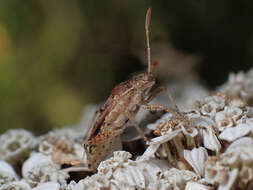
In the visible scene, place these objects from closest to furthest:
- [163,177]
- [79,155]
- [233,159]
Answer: [233,159] → [163,177] → [79,155]

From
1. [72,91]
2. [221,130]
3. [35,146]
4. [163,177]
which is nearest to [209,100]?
[221,130]

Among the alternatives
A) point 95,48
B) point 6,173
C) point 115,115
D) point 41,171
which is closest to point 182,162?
point 115,115

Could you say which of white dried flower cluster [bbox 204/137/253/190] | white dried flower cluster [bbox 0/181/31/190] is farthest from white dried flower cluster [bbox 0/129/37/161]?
white dried flower cluster [bbox 204/137/253/190]

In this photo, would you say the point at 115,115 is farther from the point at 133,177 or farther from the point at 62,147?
the point at 133,177

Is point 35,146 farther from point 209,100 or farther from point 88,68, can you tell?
point 88,68

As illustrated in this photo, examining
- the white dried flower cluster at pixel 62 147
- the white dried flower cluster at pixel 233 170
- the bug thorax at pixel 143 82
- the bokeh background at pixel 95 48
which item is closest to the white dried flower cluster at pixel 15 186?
the white dried flower cluster at pixel 62 147

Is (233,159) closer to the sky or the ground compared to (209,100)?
closer to the ground

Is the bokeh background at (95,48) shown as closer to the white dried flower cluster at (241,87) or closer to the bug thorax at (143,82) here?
the white dried flower cluster at (241,87)
